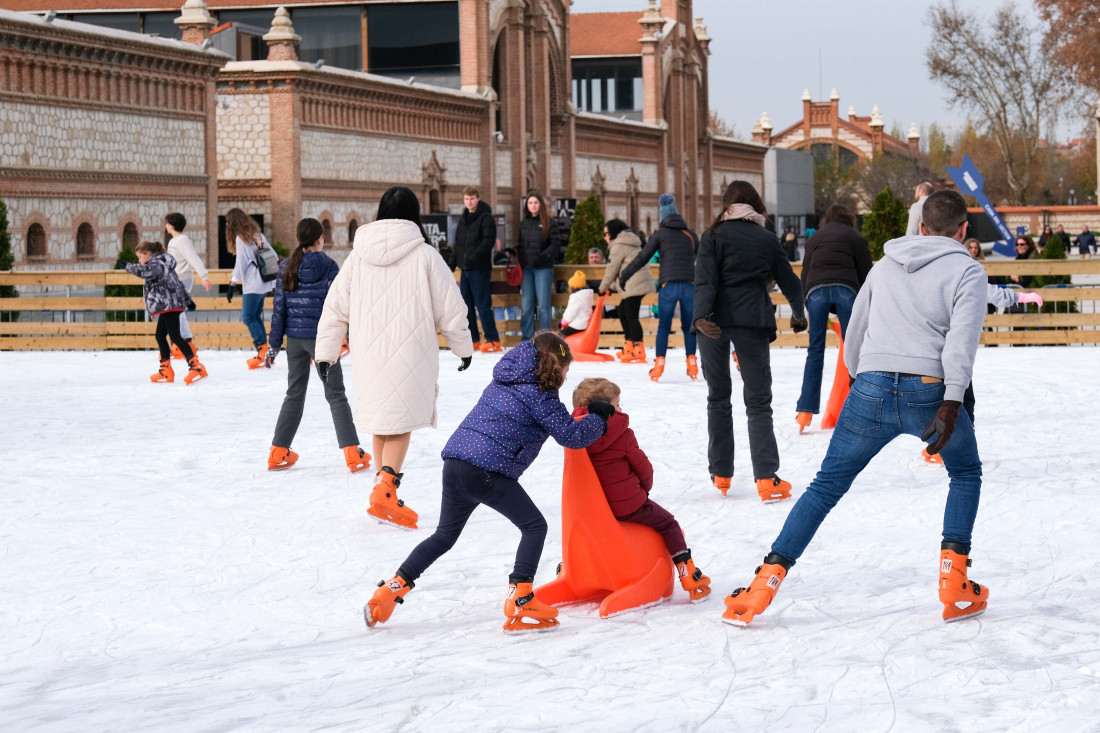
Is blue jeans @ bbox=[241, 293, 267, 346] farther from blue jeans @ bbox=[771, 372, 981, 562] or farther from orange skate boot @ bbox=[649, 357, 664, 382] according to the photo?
blue jeans @ bbox=[771, 372, 981, 562]

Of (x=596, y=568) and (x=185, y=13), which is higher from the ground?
(x=185, y=13)

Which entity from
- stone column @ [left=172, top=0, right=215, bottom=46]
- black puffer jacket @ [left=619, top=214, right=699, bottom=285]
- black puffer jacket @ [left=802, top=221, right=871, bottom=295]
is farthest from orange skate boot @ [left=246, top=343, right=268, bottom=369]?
stone column @ [left=172, top=0, right=215, bottom=46]

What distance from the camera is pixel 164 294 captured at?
13.6 m

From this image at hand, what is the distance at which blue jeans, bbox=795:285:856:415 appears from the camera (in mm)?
9484

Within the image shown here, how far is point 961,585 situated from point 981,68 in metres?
55.1

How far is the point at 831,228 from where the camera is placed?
958 cm

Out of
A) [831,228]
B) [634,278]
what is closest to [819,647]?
[831,228]

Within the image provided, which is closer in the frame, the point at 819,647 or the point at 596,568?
Answer: the point at 819,647

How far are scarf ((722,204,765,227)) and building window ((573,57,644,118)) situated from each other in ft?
152

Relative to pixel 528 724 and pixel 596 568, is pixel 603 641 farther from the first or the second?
pixel 528 724

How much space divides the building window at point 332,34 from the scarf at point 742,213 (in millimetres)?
34010

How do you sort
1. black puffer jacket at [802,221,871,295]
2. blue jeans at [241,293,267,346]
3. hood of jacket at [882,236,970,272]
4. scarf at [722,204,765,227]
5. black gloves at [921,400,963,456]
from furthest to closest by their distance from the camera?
1. blue jeans at [241,293,267,346]
2. black puffer jacket at [802,221,871,295]
3. scarf at [722,204,765,227]
4. hood of jacket at [882,236,970,272]
5. black gloves at [921,400,963,456]

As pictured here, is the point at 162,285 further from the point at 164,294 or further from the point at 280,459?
the point at 280,459

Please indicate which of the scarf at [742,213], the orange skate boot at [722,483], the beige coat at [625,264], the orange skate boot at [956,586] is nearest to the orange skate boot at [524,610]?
the orange skate boot at [956,586]
